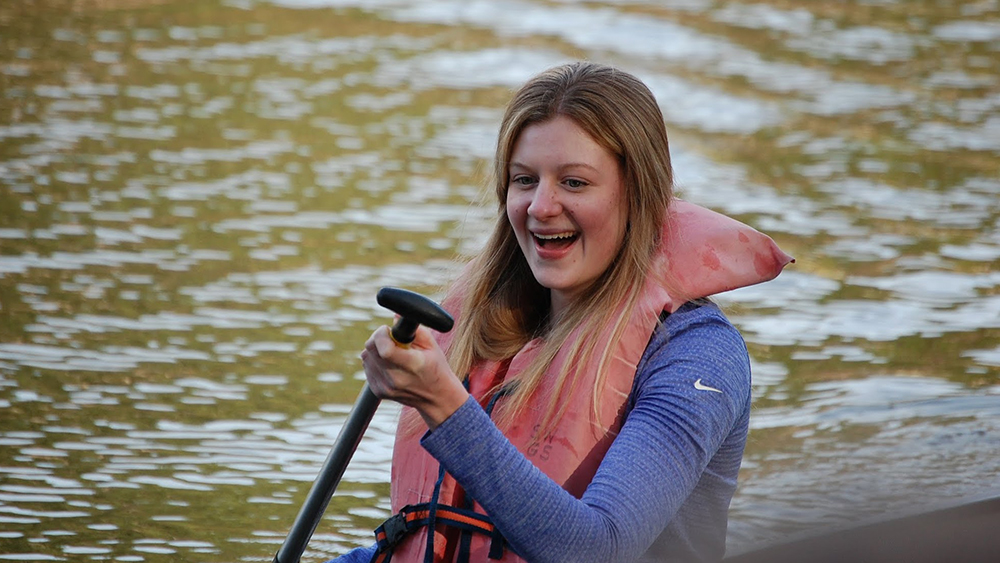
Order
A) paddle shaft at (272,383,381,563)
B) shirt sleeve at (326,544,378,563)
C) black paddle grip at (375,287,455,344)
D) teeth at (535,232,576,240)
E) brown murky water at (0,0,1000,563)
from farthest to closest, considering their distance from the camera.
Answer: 1. brown murky water at (0,0,1000,563)
2. shirt sleeve at (326,544,378,563)
3. teeth at (535,232,576,240)
4. paddle shaft at (272,383,381,563)
5. black paddle grip at (375,287,455,344)

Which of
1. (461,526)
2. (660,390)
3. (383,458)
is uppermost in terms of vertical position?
(660,390)

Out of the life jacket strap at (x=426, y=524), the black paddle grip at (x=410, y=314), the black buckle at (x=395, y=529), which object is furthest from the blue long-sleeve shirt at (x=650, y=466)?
the black buckle at (x=395, y=529)

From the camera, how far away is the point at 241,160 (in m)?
7.76

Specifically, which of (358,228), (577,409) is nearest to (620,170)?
(577,409)

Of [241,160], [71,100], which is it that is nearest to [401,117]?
[241,160]

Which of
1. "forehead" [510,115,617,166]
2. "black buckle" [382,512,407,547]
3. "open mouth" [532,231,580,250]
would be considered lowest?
"black buckle" [382,512,407,547]

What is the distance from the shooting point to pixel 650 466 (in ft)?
6.20

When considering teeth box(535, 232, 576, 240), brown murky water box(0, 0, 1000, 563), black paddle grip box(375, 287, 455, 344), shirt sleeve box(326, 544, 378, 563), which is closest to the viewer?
black paddle grip box(375, 287, 455, 344)

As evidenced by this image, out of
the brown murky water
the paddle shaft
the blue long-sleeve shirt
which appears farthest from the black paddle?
the brown murky water

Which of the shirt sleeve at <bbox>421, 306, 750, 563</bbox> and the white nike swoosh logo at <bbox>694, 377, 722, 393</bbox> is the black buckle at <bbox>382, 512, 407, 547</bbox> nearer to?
the shirt sleeve at <bbox>421, 306, 750, 563</bbox>

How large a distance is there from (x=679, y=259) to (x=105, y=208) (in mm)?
5006

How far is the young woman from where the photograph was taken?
201cm

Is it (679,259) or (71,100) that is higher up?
(679,259)

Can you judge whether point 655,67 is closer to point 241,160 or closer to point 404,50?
point 404,50
